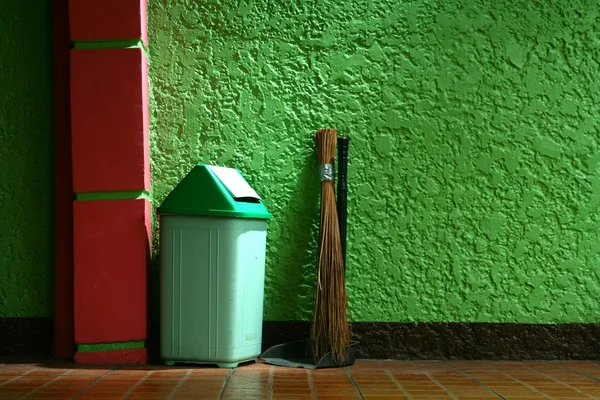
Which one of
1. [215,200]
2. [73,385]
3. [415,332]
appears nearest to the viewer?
[73,385]

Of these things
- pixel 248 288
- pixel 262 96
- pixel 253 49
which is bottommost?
pixel 248 288

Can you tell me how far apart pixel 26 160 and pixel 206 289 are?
4.18 feet

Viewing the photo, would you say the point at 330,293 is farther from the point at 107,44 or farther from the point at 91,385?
the point at 107,44

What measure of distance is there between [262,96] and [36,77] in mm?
1242

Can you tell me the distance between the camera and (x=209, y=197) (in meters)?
3.44

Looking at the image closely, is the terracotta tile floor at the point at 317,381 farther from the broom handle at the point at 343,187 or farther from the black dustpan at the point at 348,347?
the broom handle at the point at 343,187

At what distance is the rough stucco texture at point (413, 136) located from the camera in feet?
12.5

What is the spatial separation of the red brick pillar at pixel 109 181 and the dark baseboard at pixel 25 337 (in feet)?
1.01

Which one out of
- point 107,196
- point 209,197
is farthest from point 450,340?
point 107,196

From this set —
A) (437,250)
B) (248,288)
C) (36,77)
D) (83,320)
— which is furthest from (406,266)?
(36,77)

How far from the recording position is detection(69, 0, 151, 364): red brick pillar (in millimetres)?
3574

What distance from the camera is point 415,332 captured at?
12.4 feet

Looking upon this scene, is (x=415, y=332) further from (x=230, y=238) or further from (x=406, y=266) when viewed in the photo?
(x=230, y=238)

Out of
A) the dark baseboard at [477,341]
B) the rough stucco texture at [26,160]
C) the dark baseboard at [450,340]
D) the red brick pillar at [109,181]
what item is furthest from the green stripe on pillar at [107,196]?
the dark baseboard at [477,341]
